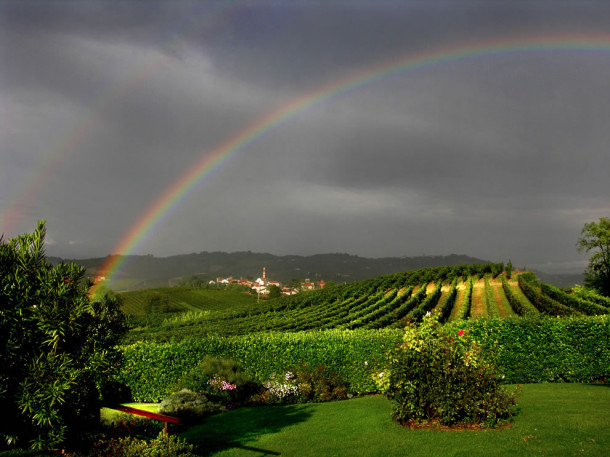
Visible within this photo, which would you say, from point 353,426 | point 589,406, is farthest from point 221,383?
point 589,406

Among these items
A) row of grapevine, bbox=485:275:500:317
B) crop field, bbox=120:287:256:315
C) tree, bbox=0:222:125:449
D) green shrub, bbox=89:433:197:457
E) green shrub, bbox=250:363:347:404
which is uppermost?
tree, bbox=0:222:125:449

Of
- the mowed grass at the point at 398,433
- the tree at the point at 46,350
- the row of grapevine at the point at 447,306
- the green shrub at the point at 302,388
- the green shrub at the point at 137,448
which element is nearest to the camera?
the tree at the point at 46,350

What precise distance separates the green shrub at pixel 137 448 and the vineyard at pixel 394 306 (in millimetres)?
22060

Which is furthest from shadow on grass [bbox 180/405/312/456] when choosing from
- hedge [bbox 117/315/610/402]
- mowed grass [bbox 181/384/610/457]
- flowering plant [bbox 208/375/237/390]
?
hedge [bbox 117/315/610/402]

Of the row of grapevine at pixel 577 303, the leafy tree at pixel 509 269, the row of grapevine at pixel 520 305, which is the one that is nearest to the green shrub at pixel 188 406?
the row of grapevine at pixel 520 305

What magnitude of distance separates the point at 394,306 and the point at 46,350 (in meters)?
41.4

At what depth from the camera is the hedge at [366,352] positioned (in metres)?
16.8

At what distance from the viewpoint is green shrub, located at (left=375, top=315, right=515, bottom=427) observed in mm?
10336

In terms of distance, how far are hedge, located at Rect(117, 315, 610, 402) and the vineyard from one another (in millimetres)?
11116

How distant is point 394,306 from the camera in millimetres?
45375

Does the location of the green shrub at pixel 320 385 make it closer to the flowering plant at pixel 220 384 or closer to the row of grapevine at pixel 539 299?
the flowering plant at pixel 220 384

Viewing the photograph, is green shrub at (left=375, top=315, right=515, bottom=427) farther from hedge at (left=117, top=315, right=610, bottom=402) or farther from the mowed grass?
hedge at (left=117, top=315, right=610, bottom=402)

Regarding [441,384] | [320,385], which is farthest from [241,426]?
[441,384]

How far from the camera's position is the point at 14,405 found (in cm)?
627
